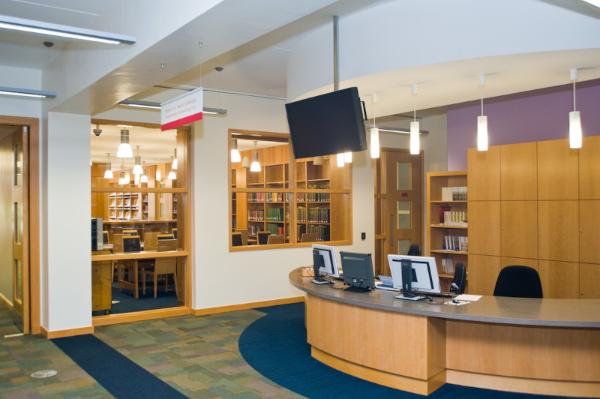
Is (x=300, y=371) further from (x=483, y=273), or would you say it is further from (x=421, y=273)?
(x=483, y=273)

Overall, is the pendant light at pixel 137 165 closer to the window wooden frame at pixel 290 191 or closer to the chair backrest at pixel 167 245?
the chair backrest at pixel 167 245

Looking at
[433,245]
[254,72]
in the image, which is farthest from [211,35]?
[433,245]

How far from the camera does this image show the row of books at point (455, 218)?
924 centimetres

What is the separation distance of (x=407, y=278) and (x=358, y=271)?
23.9 inches

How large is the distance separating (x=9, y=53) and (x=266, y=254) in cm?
482

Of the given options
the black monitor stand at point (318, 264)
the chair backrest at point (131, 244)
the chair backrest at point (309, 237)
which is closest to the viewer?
the black monitor stand at point (318, 264)

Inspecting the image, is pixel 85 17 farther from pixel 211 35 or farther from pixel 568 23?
pixel 568 23

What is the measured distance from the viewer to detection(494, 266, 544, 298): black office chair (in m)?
5.74

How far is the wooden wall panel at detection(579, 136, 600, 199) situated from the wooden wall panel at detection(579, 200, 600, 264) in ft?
0.25

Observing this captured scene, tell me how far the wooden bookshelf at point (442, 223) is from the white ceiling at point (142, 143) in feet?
15.4

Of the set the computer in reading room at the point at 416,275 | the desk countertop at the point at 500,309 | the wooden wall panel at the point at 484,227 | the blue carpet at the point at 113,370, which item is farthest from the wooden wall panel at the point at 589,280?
the blue carpet at the point at 113,370

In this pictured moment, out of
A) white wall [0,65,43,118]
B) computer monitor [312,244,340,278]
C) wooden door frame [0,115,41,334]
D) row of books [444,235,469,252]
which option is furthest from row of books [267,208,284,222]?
white wall [0,65,43,118]

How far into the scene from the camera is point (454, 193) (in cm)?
937

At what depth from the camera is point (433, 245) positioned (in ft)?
31.8
